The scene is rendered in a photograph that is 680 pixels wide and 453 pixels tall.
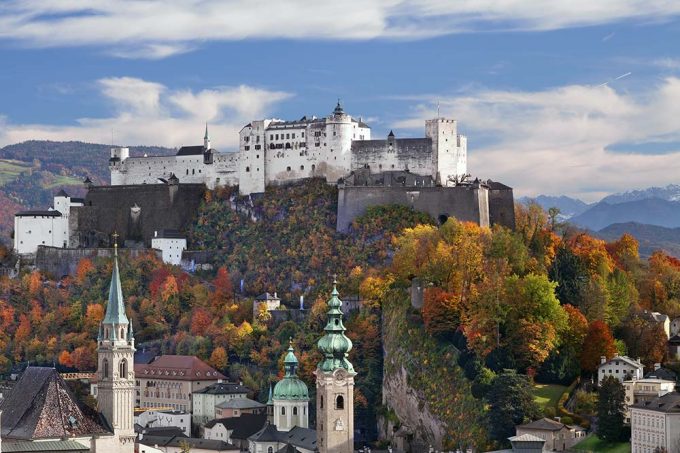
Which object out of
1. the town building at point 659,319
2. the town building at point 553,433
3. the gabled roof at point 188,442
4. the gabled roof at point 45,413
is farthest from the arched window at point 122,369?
the town building at point 659,319

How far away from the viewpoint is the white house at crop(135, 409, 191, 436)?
120 meters

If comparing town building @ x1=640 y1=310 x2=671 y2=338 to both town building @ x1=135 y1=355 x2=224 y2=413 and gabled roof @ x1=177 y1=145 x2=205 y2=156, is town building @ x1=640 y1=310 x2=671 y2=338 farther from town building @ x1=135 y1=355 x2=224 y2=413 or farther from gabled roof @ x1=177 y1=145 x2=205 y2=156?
gabled roof @ x1=177 y1=145 x2=205 y2=156

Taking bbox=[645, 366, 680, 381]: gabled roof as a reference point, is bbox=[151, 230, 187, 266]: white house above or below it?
above

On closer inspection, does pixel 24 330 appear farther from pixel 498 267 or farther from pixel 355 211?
pixel 498 267

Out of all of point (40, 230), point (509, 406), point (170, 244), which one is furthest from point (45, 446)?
point (40, 230)

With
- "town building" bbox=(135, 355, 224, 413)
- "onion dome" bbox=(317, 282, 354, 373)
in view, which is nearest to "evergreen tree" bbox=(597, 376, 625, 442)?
"onion dome" bbox=(317, 282, 354, 373)

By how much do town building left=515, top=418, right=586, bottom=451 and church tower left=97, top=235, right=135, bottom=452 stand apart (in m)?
21.4

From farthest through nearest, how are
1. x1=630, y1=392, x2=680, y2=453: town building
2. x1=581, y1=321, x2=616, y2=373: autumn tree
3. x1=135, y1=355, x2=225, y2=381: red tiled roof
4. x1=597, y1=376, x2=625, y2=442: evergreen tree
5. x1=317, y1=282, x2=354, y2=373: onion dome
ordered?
x1=135, y1=355, x2=225, y2=381: red tiled roof < x1=317, y1=282, x2=354, y2=373: onion dome < x1=581, y1=321, x2=616, y2=373: autumn tree < x1=597, y1=376, x2=625, y2=442: evergreen tree < x1=630, y1=392, x2=680, y2=453: town building

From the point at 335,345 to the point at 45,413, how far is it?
26.1 metres

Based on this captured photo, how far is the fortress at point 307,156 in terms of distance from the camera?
130250 millimetres

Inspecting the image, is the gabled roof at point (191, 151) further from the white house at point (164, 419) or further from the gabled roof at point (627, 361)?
the gabled roof at point (627, 361)

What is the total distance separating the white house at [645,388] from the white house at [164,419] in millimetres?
34629

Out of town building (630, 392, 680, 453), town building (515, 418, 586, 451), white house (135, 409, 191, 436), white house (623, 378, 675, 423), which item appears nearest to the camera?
town building (630, 392, 680, 453)

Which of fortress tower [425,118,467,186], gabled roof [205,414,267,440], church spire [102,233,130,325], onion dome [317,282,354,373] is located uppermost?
fortress tower [425,118,467,186]
